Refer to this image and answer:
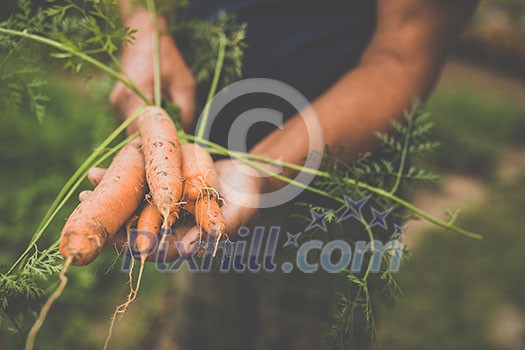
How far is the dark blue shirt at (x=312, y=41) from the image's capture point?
169 cm

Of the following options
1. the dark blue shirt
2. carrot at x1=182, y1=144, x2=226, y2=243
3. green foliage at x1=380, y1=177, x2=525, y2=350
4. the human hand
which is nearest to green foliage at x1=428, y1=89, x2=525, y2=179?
green foliage at x1=380, y1=177, x2=525, y2=350

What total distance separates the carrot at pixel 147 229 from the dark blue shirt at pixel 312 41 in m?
0.58

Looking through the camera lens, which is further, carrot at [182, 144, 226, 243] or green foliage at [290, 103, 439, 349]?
green foliage at [290, 103, 439, 349]

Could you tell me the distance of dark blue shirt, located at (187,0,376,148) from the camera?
1687 mm

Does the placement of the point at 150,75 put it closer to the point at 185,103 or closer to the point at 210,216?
the point at 185,103

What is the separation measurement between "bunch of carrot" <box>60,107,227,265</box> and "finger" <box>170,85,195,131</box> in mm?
202

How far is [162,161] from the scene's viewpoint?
135 cm

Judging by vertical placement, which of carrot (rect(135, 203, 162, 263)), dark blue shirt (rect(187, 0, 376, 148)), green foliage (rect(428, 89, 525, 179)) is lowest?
carrot (rect(135, 203, 162, 263))

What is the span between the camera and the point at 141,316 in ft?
9.52

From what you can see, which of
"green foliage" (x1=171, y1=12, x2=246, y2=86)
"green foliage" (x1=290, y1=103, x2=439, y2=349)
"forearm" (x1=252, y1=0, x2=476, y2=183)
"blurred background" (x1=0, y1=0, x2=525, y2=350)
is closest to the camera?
"green foliage" (x1=290, y1=103, x2=439, y2=349)

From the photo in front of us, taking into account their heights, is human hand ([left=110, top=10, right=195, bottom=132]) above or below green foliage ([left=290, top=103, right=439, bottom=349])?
above

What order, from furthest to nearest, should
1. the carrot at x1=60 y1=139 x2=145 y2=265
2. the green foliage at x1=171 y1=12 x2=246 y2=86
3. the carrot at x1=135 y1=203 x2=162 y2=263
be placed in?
the green foliage at x1=171 y1=12 x2=246 y2=86 → the carrot at x1=135 y1=203 x2=162 y2=263 → the carrot at x1=60 y1=139 x2=145 y2=265

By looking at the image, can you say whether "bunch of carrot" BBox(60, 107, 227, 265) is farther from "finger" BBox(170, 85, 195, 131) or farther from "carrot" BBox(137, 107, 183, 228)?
"finger" BBox(170, 85, 195, 131)

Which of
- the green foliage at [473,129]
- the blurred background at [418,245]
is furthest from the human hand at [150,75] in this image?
the green foliage at [473,129]
